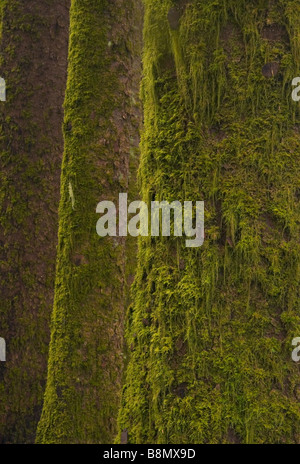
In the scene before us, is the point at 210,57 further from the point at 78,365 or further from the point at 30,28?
the point at 30,28

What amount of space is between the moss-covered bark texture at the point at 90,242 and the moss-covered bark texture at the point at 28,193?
169 centimetres

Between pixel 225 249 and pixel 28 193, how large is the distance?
470 centimetres

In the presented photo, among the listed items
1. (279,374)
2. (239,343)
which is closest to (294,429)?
(279,374)

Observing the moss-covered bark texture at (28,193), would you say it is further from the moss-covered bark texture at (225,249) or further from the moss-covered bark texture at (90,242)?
the moss-covered bark texture at (225,249)

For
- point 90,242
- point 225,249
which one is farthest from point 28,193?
point 225,249

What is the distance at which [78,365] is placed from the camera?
4344 millimetres

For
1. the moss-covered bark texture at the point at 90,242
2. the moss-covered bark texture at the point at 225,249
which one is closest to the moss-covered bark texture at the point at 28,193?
the moss-covered bark texture at the point at 90,242

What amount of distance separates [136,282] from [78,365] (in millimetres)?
2164

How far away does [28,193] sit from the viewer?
639 centimetres

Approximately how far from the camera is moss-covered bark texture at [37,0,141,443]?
434cm

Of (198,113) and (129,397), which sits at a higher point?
(198,113)

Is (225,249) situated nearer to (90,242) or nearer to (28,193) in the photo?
(90,242)

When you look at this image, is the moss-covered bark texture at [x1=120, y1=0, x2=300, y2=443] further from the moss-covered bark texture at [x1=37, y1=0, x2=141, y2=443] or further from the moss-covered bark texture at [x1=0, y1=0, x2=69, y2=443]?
the moss-covered bark texture at [x1=0, y1=0, x2=69, y2=443]

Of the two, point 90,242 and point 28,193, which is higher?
point 28,193
